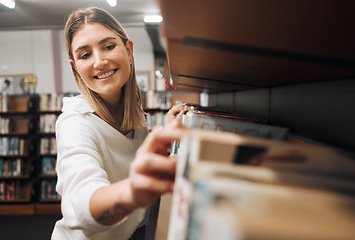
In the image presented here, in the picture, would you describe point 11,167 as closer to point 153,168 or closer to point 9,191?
point 9,191

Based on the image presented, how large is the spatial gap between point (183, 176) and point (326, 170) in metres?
0.18

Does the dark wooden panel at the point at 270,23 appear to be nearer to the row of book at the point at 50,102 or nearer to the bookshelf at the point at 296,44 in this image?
the bookshelf at the point at 296,44

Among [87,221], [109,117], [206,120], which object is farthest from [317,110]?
[109,117]

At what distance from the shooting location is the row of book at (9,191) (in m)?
4.14

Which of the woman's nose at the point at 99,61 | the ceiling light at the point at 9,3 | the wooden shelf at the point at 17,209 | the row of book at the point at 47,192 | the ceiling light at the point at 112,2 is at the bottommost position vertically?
the wooden shelf at the point at 17,209

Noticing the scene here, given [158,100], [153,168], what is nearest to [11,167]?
[158,100]

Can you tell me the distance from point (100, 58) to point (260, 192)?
42.0 inches

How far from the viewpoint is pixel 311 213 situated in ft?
0.64

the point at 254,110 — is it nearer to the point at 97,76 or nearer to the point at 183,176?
the point at 97,76

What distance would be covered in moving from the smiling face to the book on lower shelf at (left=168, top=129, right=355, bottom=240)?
96cm

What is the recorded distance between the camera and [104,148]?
1.03 meters

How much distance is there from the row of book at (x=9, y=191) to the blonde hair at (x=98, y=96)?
13.4ft

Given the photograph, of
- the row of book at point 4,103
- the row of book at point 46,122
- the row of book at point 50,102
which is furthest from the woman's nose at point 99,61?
the row of book at point 4,103

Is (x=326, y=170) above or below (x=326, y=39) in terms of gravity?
below
